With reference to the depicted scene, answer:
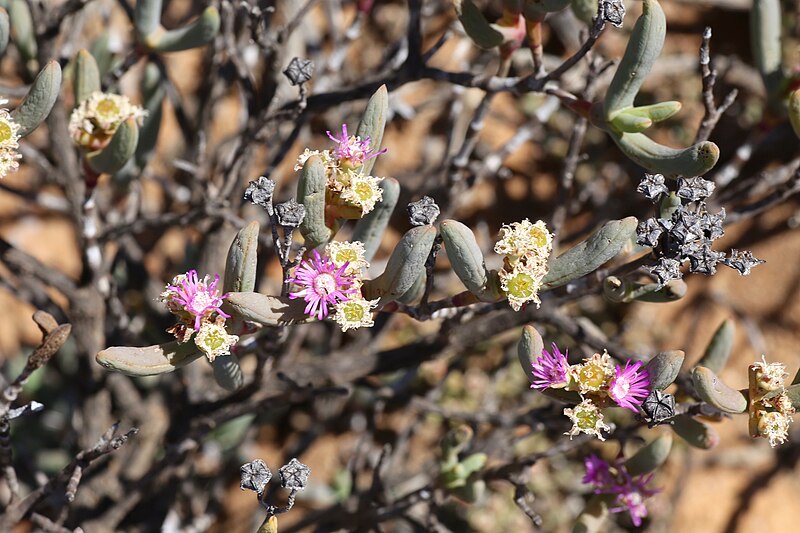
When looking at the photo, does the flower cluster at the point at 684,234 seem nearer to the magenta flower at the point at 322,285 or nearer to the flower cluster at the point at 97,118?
the magenta flower at the point at 322,285

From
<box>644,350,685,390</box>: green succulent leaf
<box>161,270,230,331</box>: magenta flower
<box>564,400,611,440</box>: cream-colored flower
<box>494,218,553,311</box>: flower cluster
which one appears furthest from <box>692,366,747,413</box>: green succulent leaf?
<box>161,270,230,331</box>: magenta flower

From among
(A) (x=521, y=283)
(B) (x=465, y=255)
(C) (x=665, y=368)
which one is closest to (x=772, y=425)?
(C) (x=665, y=368)

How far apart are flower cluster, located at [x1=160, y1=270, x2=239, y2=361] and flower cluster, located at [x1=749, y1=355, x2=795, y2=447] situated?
834mm

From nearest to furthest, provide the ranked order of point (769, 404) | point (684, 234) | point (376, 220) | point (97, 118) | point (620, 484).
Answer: point (684, 234), point (769, 404), point (376, 220), point (97, 118), point (620, 484)

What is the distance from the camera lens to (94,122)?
1465mm

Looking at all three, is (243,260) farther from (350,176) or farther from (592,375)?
(592,375)

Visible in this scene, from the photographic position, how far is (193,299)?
117 centimetres

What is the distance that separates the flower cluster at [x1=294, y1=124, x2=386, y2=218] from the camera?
1218mm

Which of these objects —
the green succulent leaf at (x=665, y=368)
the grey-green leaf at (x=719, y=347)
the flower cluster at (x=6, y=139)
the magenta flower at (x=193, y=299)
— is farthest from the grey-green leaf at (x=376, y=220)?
the grey-green leaf at (x=719, y=347)

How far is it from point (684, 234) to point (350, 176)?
520 mm

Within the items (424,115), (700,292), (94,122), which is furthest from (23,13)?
(700,292)

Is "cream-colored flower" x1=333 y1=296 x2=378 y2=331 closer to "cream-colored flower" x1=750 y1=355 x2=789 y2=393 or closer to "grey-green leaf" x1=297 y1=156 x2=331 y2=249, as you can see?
"grey-green leaf" x1=297 y1=156 x2=331 y2=249

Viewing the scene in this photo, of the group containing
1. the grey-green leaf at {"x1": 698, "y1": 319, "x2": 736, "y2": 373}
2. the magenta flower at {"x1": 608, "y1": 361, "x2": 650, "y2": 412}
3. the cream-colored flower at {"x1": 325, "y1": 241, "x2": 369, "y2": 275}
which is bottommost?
the grey-green leaf at {"x1": 698, "y1": 319, "x2": 736, "y2": 373}

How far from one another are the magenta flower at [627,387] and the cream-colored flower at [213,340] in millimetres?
598
